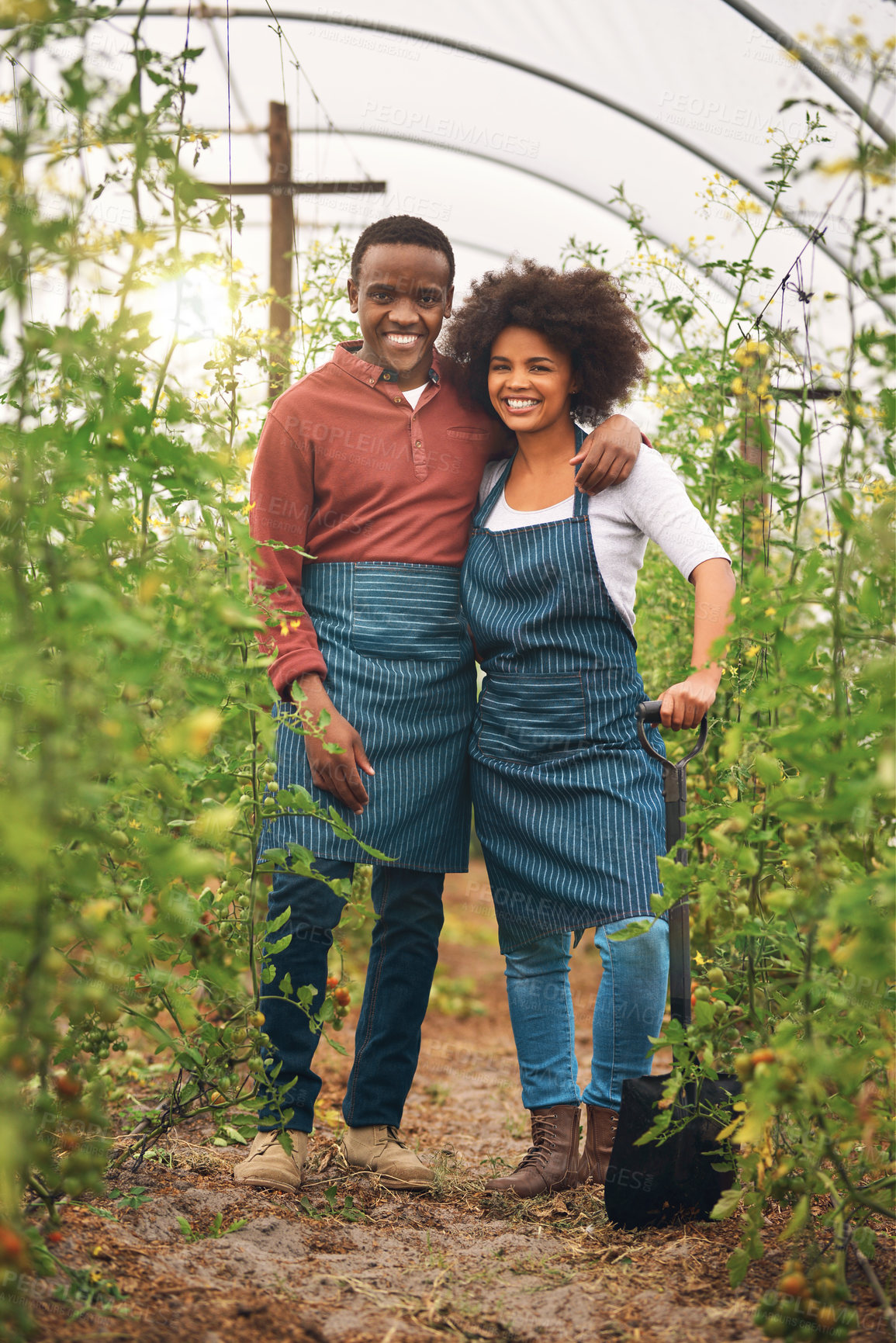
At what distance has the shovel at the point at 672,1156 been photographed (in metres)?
1.86

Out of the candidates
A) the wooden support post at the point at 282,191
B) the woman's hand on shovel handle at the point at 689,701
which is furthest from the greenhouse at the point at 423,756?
the wooden support post at the point at 282,191

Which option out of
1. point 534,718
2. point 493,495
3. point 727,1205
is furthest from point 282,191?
point 727,1205

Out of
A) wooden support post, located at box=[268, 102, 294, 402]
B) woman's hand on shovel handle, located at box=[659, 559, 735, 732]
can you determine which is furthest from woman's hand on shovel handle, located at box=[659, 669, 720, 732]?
wooden support post, located at box=[268, 102, 294, 402]

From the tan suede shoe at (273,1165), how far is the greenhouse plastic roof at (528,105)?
273 cm

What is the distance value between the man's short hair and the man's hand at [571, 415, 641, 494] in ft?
1.69

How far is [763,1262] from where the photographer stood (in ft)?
5.49

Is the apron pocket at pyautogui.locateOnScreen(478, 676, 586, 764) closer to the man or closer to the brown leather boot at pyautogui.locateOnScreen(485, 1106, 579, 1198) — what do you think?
the man

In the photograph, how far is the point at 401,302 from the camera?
7.58 feet

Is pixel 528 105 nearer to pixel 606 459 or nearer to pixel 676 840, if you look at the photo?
pixel 606 459

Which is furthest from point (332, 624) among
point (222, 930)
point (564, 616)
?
point (222, 930)

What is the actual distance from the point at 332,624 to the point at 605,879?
0.74 m

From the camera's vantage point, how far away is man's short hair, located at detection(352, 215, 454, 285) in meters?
2.31

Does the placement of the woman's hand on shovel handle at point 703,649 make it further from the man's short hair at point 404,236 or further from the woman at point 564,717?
the man's short hair at point 404,236

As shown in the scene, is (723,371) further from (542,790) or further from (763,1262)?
(763,1262)
